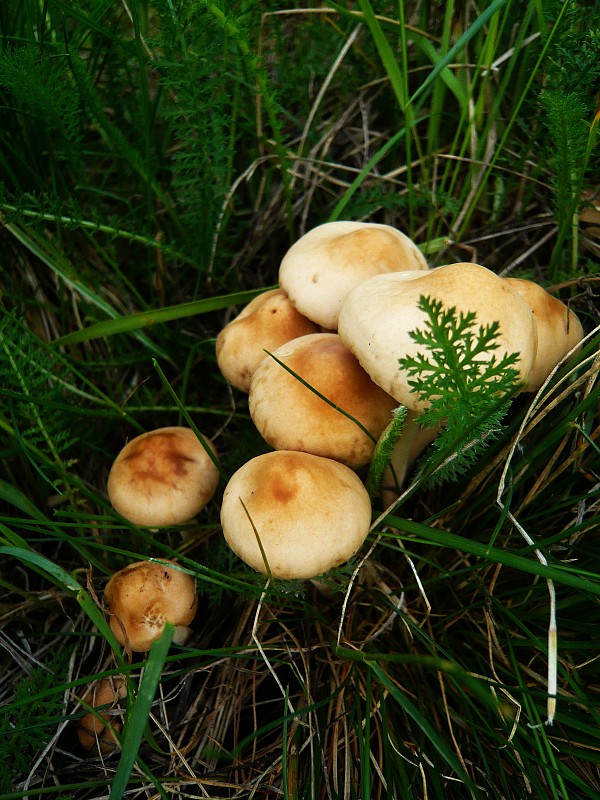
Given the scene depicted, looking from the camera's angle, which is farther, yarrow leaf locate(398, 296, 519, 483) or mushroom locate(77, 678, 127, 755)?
mushroom locate(77, 678, 127, 755)

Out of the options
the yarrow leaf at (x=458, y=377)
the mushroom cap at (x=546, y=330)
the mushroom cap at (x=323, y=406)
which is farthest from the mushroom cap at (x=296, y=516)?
the mushroom cap at (x=546, y=330)

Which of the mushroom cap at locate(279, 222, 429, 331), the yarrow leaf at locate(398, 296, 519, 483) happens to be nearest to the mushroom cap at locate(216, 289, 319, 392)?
the mushroom cap at locate(279, 222, 429, 331)

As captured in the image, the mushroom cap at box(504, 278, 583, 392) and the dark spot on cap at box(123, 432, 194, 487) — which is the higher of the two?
the mushroom cap at box(504, 278, 583, 392)

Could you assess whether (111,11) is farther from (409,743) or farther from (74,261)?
(409,743)

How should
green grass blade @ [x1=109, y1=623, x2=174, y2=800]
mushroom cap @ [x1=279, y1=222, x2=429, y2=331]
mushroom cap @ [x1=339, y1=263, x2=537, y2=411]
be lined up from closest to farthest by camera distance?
green grass blade @ [x1=109, y1=623, x2=174, y2=800] < mushroom cap @ [x1=339, y1=263, x2=537, y2=411] < mushroom cap @ [x1=279, y1=222, x2=429, y2=331]

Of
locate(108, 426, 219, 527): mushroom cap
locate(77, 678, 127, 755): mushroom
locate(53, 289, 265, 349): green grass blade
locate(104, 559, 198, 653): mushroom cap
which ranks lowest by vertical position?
locate(77, 678, 127, 755): mushroom

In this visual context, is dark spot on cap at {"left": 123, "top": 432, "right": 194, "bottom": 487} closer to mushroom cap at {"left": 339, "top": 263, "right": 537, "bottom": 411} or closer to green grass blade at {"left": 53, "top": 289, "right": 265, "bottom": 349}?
green grass blade at {"left": 53, "top": 289, "right": 265, "bottom": 349}
